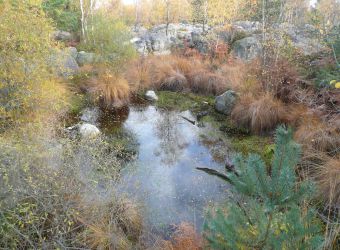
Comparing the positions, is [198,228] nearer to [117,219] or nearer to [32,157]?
[117,219]

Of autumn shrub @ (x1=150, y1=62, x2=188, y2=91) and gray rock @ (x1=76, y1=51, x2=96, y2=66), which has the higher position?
gray rock @ (x1=76, y1=51, x2=96, y2=66)

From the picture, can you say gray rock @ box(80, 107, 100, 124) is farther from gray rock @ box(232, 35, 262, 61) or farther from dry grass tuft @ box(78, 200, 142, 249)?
gray rock @ box(232, 35, 262, 61)

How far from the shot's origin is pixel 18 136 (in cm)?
512

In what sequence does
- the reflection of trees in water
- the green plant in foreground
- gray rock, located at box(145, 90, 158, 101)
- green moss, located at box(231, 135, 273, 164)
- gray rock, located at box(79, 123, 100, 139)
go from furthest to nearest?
gray rock, located at box(145, 90, 158, 101), gray rock, located at box(79, 123, 100, 139), the reflection of trees in water, green moss, located at box(231, 135, 273, 164), the green plant in foreground

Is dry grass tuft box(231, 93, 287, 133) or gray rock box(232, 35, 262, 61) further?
gray rock box(232, 35, 262, 61)

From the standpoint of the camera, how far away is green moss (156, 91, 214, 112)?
956 cm

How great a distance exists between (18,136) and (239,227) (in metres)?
4.30

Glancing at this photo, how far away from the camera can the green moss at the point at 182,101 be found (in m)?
9.56

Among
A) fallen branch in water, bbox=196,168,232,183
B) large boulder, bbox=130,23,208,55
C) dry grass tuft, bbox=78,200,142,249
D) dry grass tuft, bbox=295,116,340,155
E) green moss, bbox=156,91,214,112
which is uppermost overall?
large boulder, bbox=130,23,208,55

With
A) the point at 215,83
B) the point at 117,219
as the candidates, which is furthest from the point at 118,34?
the point at 117,219

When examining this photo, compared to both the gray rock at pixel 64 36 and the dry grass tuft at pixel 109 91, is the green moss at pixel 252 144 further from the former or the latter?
the gray rock at pixel 64 36

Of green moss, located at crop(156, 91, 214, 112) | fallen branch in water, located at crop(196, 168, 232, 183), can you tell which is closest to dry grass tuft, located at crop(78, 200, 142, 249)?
fallen branch in water, located at crop(196, 168, 232, 183)

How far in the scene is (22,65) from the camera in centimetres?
615

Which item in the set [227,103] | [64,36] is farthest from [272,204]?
[64,36]
